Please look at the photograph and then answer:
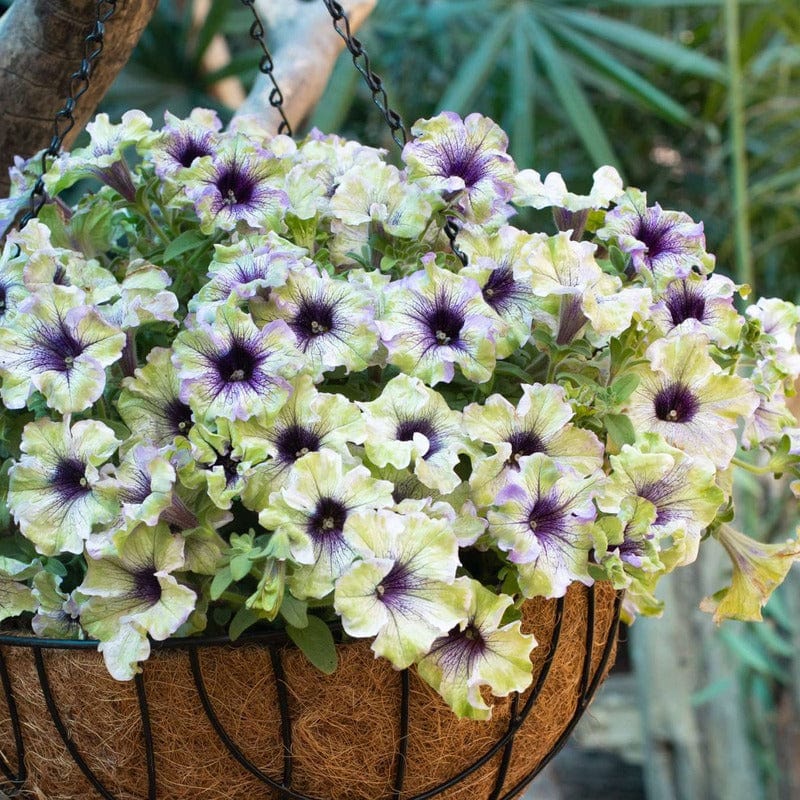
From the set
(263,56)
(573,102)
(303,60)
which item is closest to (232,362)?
(263,56)

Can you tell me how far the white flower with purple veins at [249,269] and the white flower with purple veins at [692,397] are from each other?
0.19m

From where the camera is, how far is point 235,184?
61cm

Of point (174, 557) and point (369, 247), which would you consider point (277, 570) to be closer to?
point (174, 557)

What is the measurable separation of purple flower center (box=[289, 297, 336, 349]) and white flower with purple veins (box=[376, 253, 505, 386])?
0.03m

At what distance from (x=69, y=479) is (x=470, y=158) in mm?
277

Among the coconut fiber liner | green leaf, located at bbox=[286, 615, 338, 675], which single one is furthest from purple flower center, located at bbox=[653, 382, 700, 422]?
green leaf, located at bbox=[286, 615, 338, 675]

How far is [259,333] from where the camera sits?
0.51 m

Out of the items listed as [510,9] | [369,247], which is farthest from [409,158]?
[510,9]

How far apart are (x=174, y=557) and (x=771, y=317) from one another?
39 centimetres

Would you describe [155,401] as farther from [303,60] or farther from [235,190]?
[303,60]

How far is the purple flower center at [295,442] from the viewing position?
507mm

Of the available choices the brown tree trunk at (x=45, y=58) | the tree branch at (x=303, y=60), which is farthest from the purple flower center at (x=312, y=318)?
the tree branch at (x=303, y=60)

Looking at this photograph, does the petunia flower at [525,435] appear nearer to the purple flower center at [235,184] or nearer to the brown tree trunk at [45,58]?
the purple flower center at [235,184]

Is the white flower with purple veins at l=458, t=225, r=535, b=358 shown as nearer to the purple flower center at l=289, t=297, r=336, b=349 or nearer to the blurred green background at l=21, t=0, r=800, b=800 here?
the purple flower center at l=289, t=297, r=336, b=349
